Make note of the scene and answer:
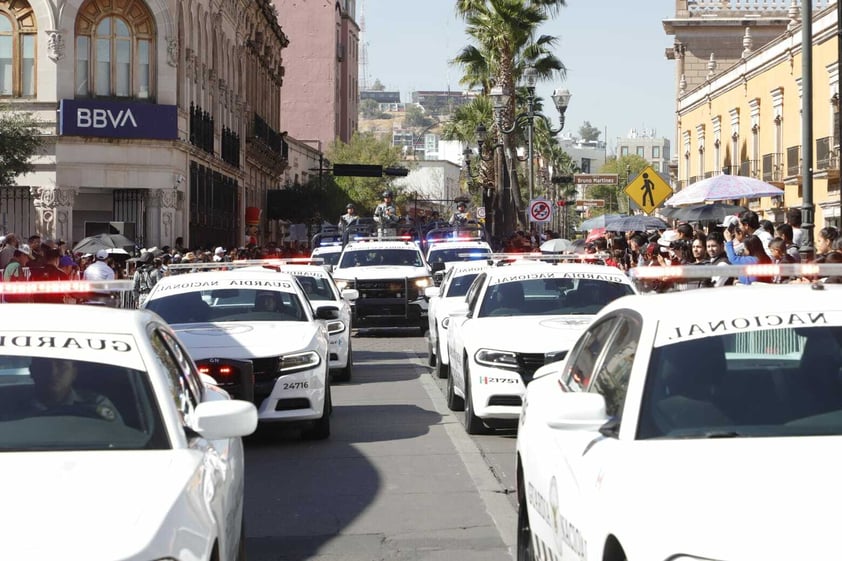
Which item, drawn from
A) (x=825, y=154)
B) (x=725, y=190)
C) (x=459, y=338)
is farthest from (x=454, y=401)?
(x=825, y=154)

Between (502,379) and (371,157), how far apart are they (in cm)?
9109

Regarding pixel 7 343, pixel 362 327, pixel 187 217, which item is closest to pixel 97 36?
pixel 187 217

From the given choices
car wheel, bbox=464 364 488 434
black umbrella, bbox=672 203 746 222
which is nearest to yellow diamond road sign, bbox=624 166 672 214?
black umbrella, bbox=672 203 746 222

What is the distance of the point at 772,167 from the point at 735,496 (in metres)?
45.5

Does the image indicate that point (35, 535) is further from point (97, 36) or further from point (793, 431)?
point (97, 36)

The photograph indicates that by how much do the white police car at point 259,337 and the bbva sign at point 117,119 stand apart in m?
27.4

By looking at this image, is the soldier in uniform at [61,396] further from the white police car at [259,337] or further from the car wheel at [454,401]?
the car wheel at [454,401]

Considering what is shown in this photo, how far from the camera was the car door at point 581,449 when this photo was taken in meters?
5.29

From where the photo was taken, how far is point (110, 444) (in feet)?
18.8

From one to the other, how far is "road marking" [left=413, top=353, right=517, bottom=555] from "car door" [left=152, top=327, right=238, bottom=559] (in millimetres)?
2206

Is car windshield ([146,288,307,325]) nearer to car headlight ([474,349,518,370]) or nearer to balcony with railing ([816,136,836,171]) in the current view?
car headlight ([474,349,518,370])

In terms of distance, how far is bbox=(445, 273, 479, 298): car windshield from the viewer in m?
22.4

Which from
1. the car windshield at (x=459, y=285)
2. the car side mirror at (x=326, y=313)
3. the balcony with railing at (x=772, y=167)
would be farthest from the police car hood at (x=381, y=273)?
the balcony with railing at (x=772, y=167)

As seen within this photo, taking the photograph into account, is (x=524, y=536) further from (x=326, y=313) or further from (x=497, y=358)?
(x=326, y=313)
